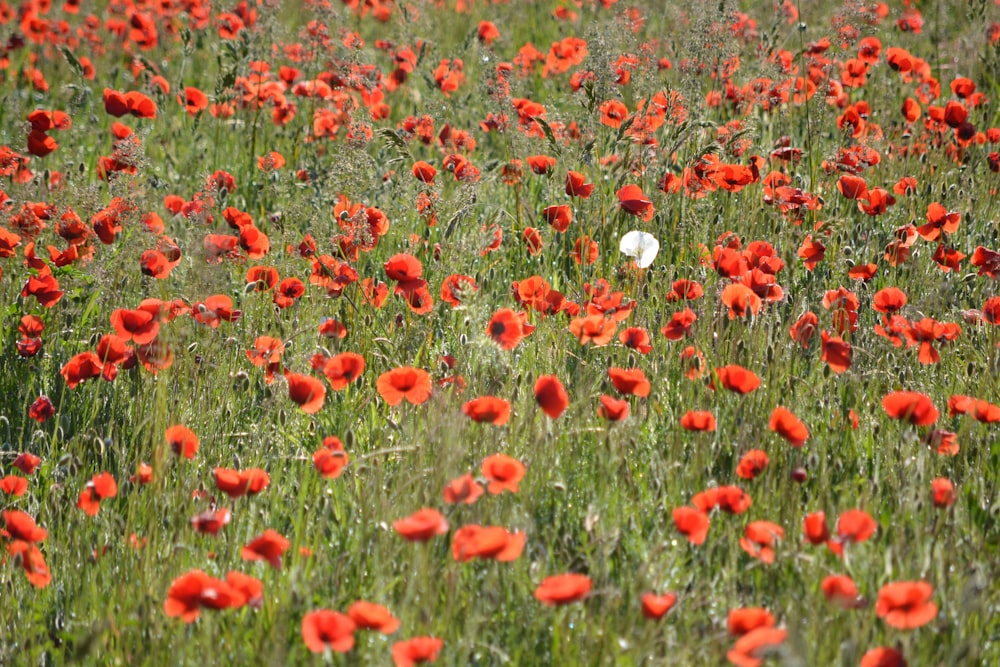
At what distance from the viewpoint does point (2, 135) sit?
14.2 ft

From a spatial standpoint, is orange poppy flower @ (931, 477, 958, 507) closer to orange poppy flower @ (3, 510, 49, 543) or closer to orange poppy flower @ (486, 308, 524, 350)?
orange poppy flower @ (486, 308, 524, 350)

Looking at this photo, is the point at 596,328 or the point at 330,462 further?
the point at 596,328

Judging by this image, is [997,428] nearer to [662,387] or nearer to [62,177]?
[662,387]

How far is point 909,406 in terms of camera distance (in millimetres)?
2023

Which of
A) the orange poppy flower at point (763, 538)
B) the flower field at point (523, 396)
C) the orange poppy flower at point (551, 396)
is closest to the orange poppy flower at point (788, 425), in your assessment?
the flower field at point (523, 396)

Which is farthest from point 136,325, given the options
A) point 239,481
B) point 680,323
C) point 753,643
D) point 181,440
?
point 753,643

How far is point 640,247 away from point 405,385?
1128 mm

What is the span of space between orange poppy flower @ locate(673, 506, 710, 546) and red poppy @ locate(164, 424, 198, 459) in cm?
92

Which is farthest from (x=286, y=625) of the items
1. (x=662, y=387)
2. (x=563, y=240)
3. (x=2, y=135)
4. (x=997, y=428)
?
(x=2, y=135)

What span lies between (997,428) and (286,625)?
161cm

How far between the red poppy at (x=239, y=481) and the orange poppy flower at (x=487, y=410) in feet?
1.27

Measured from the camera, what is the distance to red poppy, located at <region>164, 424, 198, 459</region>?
2.10 meters

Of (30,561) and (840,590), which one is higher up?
(840,590)

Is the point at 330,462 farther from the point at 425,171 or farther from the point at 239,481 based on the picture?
the point at 425,171
